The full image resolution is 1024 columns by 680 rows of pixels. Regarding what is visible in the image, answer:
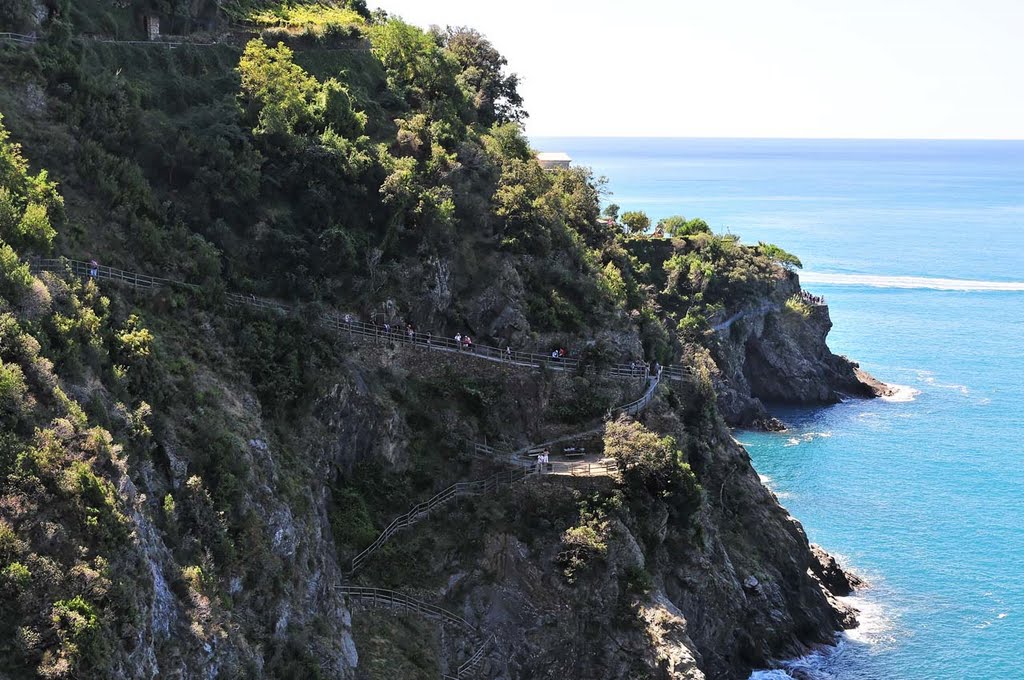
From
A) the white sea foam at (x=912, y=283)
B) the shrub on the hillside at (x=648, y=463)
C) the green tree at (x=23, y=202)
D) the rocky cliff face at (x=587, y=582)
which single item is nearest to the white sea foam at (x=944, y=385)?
the white sea foam at (x=912, y=283)

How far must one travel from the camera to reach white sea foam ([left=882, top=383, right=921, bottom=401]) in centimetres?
10561

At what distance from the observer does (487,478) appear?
174ft

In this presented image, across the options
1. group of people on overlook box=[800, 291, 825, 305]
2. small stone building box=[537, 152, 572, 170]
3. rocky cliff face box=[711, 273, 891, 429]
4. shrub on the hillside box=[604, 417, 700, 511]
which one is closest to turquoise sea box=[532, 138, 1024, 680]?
rocky cliff face box=[711, 273, 891, 429]

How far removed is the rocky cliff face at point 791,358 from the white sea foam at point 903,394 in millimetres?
917

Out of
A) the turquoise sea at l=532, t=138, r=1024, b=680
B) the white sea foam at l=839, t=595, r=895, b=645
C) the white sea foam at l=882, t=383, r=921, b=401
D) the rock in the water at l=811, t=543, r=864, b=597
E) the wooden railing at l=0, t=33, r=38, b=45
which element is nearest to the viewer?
the wooden railing at l=0, t=33, r=38, b=45

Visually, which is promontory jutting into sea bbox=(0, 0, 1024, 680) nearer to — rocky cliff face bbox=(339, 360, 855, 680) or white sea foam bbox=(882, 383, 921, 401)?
rocky cliff face bbox=(339, 360, 855, 680)

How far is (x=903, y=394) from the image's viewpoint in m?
107

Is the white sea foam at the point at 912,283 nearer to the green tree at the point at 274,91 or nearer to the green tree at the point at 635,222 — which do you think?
the green tree at the point at 635,222

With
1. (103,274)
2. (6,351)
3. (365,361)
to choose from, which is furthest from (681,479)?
(6,351)

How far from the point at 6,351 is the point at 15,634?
9.72 metres

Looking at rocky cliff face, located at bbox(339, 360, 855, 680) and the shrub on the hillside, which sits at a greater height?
the shrub on the hillside

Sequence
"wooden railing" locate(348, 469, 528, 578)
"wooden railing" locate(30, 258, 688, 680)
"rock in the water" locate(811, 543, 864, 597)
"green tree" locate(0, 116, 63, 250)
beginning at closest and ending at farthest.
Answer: "green tree" locate(0, 116, 63, 250) → "wooden railing" locate(30, 258, 688, 680) → "wooden railing" locate(348, 469, 528, 578) → "rock in the water" locate(811, 543, 864, 597)

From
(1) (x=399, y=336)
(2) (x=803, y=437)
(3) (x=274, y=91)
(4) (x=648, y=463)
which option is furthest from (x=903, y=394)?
(3) (x=274, y=91)

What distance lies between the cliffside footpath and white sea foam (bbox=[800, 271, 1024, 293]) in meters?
90.9
